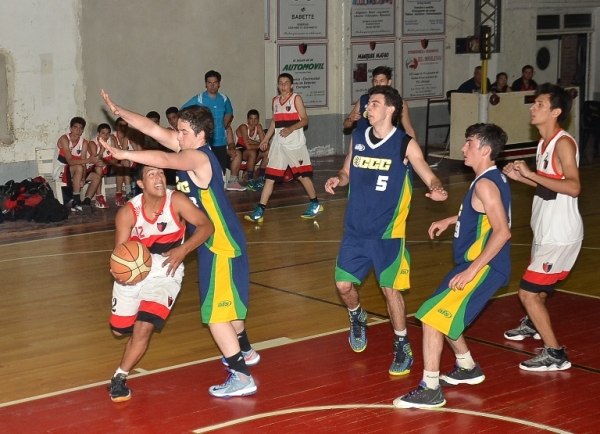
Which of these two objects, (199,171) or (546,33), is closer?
(199,171)

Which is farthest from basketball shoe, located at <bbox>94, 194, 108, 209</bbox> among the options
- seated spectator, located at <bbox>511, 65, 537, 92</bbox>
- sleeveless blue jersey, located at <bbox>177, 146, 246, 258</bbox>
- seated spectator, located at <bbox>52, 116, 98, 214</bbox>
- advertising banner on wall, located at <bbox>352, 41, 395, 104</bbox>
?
seated spectator, located at <bbox>511, 65, 537, 92</bbox>

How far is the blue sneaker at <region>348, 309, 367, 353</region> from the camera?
7.19 meters

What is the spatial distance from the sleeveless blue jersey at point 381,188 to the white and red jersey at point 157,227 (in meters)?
1.32

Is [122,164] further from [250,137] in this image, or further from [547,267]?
[547,267]

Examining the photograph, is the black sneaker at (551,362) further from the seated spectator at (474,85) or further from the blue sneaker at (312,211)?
the seated spectator at (474,85)

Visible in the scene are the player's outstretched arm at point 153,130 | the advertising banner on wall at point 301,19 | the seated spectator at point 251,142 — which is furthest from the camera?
the advertising banner on wall at point 301,19

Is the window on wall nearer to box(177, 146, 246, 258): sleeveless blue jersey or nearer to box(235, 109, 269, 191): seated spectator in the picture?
box(235, 109, 269, 191): seated spectator

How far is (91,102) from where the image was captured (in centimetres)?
1564

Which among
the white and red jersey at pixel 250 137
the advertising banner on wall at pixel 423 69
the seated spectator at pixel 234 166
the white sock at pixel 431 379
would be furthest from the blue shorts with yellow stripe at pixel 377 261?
the advertising banner on wall at pixel 423 69

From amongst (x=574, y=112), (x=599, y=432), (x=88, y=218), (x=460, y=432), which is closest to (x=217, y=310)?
(x=460, y=432)

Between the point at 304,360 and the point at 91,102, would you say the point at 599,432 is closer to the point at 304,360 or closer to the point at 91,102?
the point at 304,360

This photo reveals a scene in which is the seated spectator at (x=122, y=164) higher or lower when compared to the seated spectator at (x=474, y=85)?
lower

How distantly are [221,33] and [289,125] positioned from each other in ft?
14.1

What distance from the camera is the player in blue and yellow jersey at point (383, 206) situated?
6621mm
